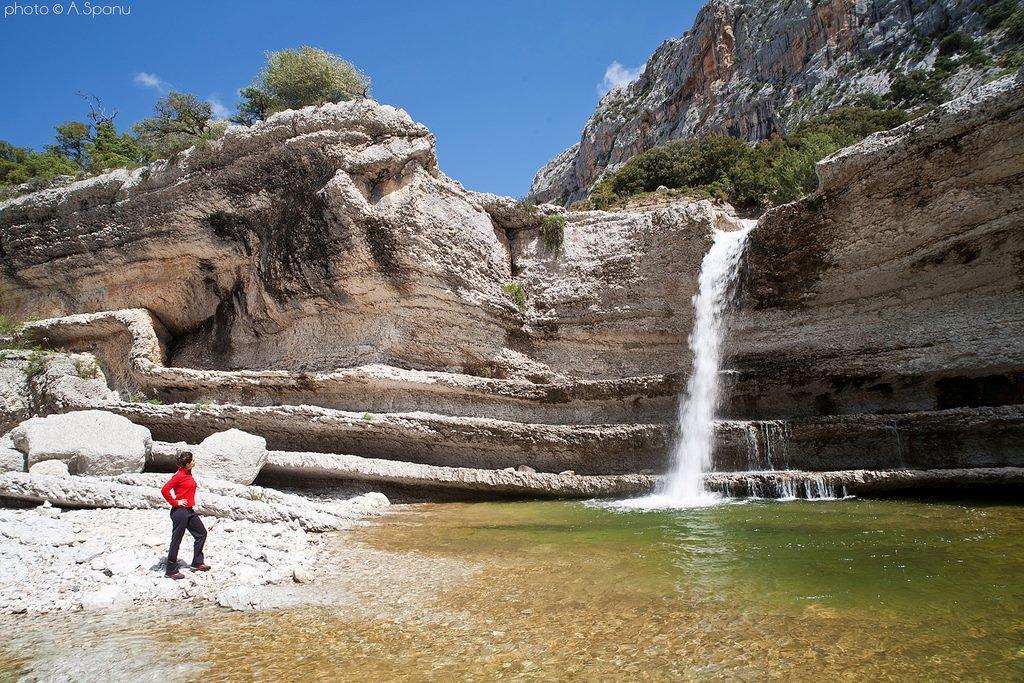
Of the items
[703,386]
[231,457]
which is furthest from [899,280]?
[231,457]

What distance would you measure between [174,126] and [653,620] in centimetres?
2348

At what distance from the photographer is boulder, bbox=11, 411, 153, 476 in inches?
346

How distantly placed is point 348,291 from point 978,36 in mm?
39469

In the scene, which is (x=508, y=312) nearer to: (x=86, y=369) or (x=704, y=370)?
(x=704, y=370)

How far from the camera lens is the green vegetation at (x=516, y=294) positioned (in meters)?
14.4

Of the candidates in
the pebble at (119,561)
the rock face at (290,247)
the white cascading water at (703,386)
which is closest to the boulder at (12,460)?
the pebble at (119,561)

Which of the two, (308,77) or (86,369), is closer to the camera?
(86,369)

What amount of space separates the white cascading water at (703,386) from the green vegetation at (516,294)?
410cm

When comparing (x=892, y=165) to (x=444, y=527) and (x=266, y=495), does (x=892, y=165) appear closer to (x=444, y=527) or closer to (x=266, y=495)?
(x=444, y=527)

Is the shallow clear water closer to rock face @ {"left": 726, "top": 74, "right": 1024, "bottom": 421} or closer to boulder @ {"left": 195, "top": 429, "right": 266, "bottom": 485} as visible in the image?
boulder @ {"left": 195, "top": 429, "right": 266, "bottom": 485}

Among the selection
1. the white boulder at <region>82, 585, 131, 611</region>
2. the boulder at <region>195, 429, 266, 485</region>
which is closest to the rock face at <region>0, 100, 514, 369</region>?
the boulder at <region>195, 429, 266, 485</region>

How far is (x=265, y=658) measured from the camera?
3260mm

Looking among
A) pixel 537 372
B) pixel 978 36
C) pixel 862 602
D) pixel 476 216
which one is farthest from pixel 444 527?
pixel 978 36

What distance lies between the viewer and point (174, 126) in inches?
817
